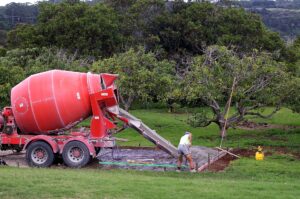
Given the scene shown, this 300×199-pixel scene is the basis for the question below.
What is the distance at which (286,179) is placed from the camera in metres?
15.6

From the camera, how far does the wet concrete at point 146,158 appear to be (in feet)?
58.9

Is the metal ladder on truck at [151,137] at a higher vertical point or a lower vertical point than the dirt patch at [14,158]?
higher

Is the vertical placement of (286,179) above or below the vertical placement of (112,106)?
below

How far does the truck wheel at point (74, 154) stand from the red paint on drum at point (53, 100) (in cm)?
91

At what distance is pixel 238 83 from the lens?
2620 cm

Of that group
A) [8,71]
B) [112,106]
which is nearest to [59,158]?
[112,106]

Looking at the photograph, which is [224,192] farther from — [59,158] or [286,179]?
[59,158]

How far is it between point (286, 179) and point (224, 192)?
4411 millimetres

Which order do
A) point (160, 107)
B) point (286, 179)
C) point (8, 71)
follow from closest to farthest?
point (286, 179) < point (8, 71) < point (160, 107)

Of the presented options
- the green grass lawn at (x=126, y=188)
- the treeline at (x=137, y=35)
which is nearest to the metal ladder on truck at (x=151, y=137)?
the green grass lawn at (x=126, y=188)

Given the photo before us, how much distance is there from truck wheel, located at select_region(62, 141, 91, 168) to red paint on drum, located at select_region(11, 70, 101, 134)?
3.00 ft

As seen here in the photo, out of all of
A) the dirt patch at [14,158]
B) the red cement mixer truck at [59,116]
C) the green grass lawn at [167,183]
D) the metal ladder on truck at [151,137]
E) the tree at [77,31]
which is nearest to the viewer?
the green grass lawn at [167,183]

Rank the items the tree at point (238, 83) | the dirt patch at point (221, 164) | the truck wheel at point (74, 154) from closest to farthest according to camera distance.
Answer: the dirt patch at point (221, 164)
the truck wheel at point (74, 154)
the tree at point (238, 83)

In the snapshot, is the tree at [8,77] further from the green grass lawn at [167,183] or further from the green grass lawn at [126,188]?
the green grass lawn at [126,188]
